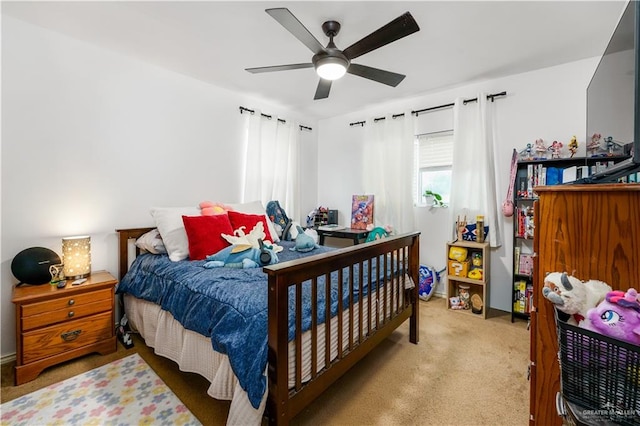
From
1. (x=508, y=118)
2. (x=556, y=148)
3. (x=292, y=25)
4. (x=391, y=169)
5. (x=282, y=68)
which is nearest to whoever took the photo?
(x=292, y=25)

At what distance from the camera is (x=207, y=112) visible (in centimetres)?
310

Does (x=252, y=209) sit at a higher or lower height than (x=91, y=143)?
lower

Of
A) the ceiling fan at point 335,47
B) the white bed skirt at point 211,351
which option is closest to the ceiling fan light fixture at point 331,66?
the ceiling fan at point 335,47

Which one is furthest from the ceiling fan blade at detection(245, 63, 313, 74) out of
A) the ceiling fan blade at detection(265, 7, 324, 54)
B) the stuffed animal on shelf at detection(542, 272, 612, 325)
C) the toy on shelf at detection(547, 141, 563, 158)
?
the toy on shelf at detection(547, 141, 563, 158)

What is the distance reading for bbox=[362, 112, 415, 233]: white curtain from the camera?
3.48 meters

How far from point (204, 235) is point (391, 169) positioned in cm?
240

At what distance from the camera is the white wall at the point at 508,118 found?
2605 mm

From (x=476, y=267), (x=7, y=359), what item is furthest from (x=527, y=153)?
(x=7, y=359)

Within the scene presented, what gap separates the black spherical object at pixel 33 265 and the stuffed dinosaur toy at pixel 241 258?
109 cm

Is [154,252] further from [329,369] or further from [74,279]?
[329,369]

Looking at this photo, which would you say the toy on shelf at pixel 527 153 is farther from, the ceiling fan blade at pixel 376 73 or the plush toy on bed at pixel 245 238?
the plush toy on bed at pixel 245 238

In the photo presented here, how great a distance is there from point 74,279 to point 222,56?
216cm

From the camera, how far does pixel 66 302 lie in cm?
192

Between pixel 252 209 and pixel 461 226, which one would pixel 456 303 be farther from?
pixel 252 209
